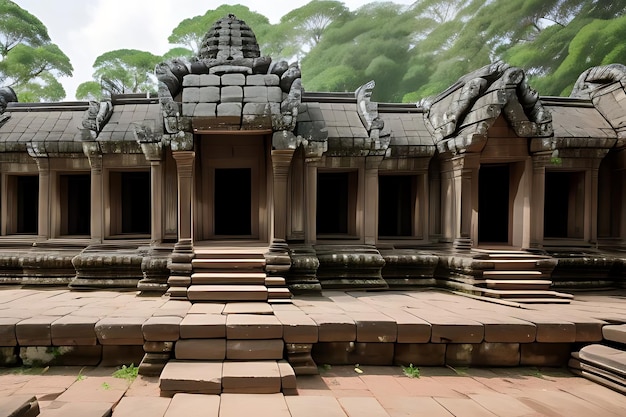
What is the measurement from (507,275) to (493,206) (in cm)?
381

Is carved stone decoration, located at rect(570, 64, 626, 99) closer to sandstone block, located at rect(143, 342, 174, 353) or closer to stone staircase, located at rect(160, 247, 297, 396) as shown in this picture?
stone staircase, located at rect(160, 247, 297, 396)

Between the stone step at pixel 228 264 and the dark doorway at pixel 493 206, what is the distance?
700cm

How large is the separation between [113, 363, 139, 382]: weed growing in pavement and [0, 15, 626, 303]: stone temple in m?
1.35

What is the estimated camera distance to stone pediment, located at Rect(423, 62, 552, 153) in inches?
260

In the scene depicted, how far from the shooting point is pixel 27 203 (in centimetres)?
847

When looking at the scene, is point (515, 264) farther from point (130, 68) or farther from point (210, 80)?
point (130, 68)

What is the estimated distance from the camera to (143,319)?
4176 millimetres

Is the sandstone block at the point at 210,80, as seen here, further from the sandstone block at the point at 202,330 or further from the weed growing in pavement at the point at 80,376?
the weed growing in pavement at the point at 80,376

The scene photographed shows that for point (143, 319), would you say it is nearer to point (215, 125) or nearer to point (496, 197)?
point (215, 125)

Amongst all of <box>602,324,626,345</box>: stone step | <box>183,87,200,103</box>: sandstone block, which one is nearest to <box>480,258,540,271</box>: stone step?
<box>602,324,626,345</box>: stone step

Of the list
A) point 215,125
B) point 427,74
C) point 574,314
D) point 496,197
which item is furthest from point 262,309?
point 427,74

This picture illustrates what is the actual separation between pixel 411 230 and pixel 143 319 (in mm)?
6358

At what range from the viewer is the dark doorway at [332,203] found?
340 inches

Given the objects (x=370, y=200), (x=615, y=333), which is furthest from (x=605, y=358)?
(x=370, y=200)
